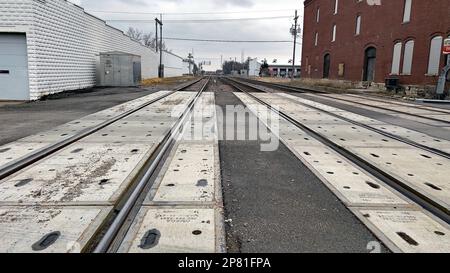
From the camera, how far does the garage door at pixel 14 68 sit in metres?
16.8

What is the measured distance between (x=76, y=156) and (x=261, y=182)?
3.28m

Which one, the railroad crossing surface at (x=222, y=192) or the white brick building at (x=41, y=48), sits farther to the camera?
the white brick building at (x=41, y=48)

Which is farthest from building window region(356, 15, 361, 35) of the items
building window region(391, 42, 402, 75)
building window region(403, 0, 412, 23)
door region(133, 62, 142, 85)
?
door region(133, 62, 142, 85)

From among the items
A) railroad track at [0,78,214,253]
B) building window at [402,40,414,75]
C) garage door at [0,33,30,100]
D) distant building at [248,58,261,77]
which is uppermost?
distant building at [248,58,261,77]

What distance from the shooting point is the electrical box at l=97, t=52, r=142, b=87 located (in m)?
27.8

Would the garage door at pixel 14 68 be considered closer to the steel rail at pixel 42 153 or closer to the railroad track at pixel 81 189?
the steel rail at pixel 42 153

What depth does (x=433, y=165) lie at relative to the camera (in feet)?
19.7

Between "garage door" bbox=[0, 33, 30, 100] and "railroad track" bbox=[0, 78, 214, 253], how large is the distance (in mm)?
11278

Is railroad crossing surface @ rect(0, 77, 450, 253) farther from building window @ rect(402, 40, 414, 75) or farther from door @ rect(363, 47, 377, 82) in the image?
door @ rect(363, 47, 377, 82)

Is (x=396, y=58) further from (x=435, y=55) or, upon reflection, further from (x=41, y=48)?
(x=41, y=48)

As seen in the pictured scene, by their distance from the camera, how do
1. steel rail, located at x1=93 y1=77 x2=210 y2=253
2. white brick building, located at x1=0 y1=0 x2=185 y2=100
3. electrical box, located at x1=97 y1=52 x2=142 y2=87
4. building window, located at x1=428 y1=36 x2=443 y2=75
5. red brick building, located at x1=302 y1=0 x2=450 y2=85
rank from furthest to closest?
1. electrical box, located at x1=97 y1=52 x2=142 y2=87
2. red brick building, located at x1=302 y1=0 x2=450 y2=85
3. building window, located at x1=428 y1=36 x2=443 y2=75
4. white brick building, located at x1=0 y1=0 x2=185 y2=100
5. steel rail, located at x1=93 y1=77 x2=210 y2=253

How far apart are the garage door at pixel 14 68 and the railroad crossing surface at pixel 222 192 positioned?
33.3 ft

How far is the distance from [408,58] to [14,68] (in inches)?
1090

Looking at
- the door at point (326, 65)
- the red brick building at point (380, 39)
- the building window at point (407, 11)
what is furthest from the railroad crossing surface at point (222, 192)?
the door at point (326, 65)
